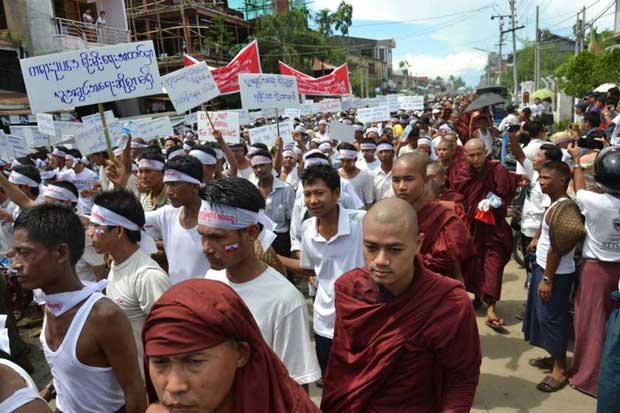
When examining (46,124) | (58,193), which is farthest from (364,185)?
(46,124)

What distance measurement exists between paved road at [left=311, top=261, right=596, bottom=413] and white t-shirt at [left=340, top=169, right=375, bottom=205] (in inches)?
77.3

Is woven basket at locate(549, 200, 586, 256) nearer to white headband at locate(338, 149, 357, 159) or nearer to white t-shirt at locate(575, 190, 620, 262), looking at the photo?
white t-shirt at locate(575, 190, 620, 262)

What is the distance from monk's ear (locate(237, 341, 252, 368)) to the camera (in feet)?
4.61

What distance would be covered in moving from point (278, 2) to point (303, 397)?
179 ft

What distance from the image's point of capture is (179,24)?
119 feet

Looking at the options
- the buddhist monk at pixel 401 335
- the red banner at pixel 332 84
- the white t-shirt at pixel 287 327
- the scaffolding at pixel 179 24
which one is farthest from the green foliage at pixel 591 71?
the scaffolding at pixel 179 24

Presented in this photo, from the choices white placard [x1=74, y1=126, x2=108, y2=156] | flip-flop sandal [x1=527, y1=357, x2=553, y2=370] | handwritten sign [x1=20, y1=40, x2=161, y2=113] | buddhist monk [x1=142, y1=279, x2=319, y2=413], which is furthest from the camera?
white placard [x1=74, y1=126, x2=108, y2=156]

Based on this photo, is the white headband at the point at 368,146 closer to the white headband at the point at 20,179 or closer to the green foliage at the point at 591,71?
the white headband at the point at 20,179

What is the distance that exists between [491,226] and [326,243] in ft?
9.13

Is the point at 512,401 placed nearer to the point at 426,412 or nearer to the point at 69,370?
the point at 426,412

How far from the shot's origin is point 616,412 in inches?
112

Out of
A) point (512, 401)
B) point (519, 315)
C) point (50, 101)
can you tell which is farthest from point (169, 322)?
point (519, 315)

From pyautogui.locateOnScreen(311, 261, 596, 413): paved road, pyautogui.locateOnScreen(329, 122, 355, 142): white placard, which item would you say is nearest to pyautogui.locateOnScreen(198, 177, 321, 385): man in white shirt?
pyautogui.locateOnScreen(311, 261, 596, 413): paved road

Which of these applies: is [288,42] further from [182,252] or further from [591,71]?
[182,252]
